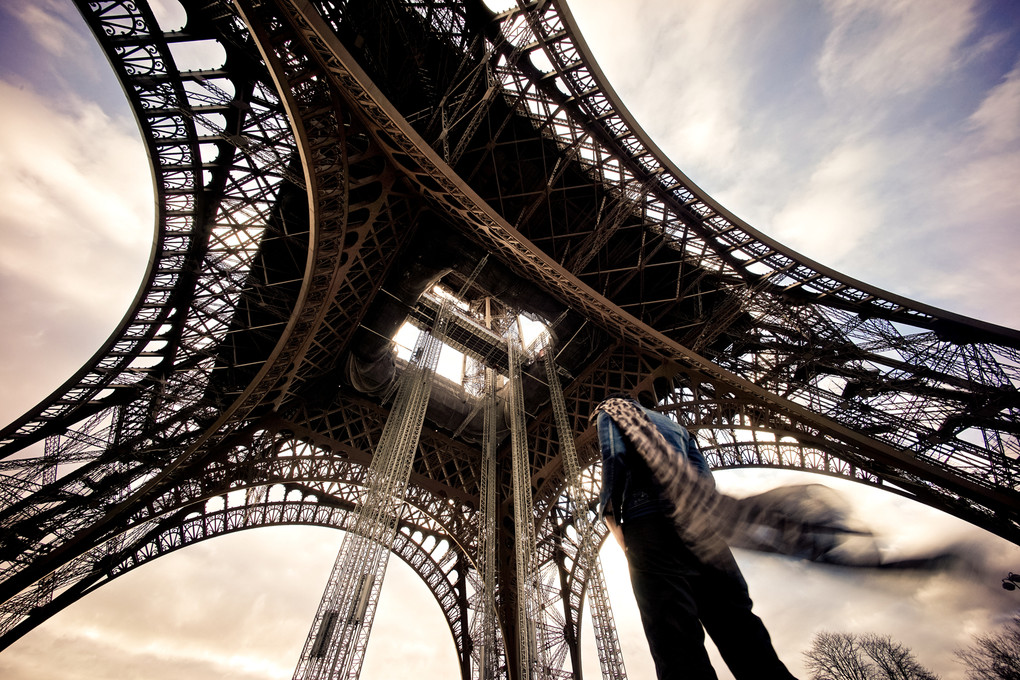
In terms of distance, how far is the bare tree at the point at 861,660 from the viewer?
12492mm

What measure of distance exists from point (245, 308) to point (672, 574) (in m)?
11.0

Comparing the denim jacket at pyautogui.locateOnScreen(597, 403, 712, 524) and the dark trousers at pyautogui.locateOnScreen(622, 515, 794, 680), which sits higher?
the denim jacket at pyautogui.locateOnScreen(597, 403, 712, 524)

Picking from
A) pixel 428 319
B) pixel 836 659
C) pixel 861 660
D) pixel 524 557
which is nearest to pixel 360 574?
pixel 524 557

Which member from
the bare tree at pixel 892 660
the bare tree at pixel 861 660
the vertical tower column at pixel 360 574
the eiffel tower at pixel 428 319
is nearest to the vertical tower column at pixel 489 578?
the eiffel tower at pixel 428 319

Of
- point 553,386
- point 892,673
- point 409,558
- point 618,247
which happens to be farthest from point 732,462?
point 409,558

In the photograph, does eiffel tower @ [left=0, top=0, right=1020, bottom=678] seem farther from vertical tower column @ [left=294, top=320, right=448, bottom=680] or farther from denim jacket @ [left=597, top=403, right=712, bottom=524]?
denim jacket @ [left=597, top=403, right=712, bottom=524]

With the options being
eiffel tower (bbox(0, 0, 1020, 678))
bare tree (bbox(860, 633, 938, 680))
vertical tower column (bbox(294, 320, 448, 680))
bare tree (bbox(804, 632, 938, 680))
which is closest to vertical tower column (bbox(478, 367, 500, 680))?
eiffel tower (bbox(0, 0, 1020, 678))

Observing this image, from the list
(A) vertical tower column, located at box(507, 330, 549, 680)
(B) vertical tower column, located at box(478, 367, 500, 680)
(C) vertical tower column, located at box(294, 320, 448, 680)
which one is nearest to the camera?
(C) vertical tower column, located at box(294, 320, 448, 680)

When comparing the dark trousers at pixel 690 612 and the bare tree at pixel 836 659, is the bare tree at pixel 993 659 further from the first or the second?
the dark trousers at pixel 690 612

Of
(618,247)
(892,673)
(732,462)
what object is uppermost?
(618,247)

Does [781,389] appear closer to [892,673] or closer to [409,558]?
[892,673]

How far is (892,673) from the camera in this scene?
41.2 ft

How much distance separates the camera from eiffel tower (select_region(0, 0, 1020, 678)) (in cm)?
771

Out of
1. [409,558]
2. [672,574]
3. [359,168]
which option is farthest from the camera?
[409,558]
